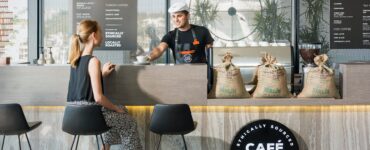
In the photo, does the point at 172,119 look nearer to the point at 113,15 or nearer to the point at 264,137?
the point at 264,137

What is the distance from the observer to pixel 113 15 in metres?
6.61

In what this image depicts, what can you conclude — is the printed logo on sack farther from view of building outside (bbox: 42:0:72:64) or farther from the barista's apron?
view of building outside (bbox: 42:0:72:64)

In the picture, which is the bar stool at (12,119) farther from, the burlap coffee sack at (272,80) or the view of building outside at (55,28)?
the view of building outside at (55,28)

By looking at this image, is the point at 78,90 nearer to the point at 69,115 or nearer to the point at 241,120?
the point at 69,115

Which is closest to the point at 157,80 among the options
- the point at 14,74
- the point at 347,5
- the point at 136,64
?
the point at 136,64

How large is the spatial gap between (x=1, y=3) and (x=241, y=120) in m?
3.54

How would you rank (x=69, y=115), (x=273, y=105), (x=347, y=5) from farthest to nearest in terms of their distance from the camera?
(x=347, y=5)
(x=273, y=105)
(x=69, y=115)

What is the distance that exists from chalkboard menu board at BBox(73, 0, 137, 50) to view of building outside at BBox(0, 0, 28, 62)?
0.55 metres

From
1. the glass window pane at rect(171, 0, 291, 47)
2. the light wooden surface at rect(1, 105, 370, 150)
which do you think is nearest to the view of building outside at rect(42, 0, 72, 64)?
the glass window pane at rect(171, 0, 291, 47)

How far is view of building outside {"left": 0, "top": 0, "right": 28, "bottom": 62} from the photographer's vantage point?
259 inches

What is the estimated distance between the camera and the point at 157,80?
4270mm

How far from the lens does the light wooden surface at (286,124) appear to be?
4.32 meters

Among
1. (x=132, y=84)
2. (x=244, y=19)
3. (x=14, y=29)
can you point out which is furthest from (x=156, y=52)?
(x=14, y=29)

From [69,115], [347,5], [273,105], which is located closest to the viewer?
[69,115]
